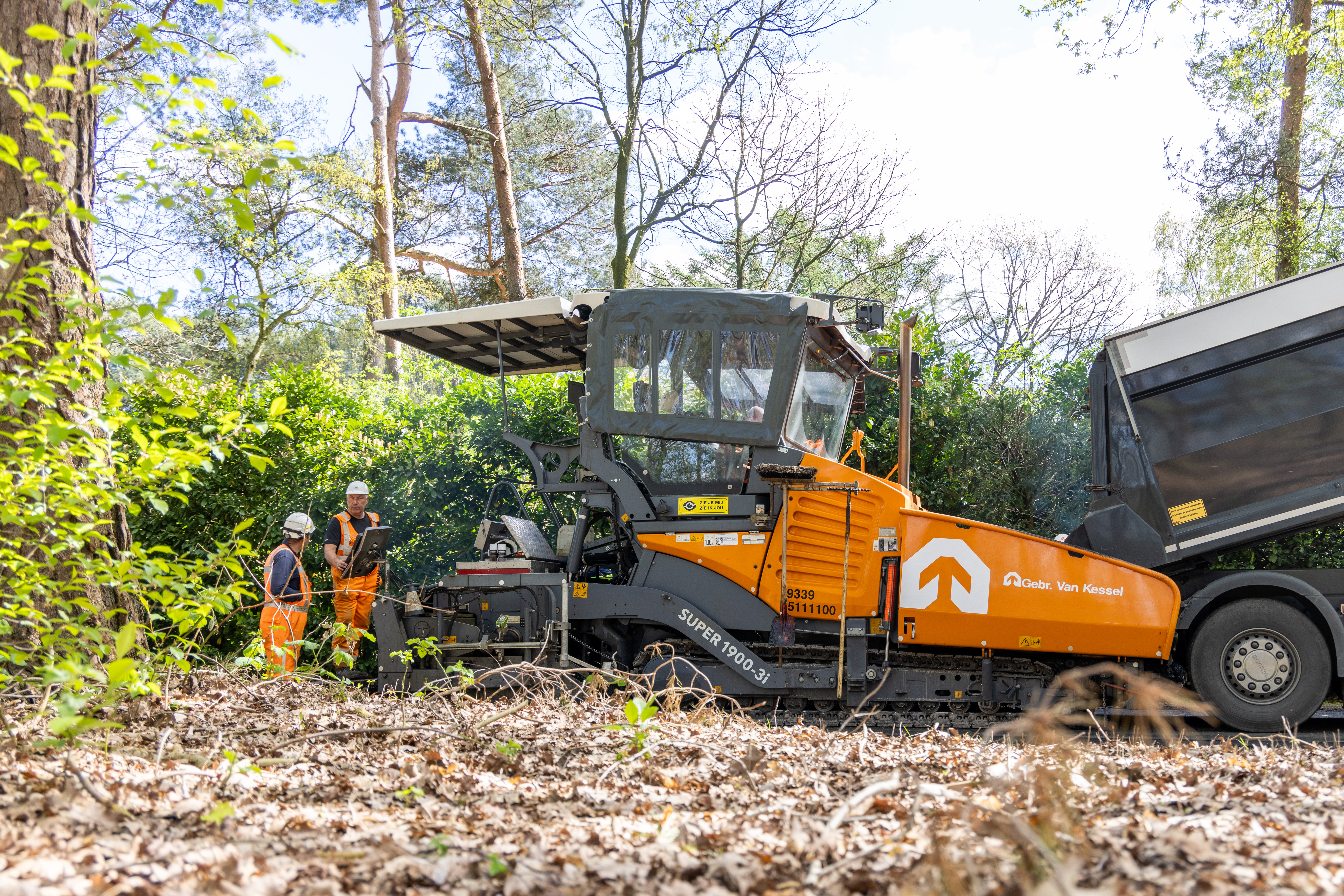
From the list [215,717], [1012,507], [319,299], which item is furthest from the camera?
[319,299]

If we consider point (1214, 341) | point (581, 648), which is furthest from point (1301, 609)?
point (581, 648)

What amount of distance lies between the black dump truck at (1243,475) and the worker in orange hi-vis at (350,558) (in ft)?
20.0

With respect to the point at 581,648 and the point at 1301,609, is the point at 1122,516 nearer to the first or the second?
the point at 1301,609

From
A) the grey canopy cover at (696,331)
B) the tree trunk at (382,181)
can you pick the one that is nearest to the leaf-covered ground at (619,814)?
the grey canopy cover at (696,331)

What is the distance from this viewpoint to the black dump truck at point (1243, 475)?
5.57 meters

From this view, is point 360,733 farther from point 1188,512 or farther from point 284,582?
point 1188,512

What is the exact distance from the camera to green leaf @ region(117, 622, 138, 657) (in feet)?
9.05

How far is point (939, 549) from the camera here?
18.4ft

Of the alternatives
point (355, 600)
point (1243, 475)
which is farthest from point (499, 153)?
point (1243, 475)

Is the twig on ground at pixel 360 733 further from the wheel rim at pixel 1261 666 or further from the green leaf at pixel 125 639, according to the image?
the wheel rim at pixel 1261 666

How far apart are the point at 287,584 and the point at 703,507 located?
369 cm

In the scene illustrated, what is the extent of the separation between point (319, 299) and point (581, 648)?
15.9 metres

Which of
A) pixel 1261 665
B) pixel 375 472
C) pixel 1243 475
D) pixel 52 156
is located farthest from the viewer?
pixel 375 472

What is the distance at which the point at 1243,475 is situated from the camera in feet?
18.8
